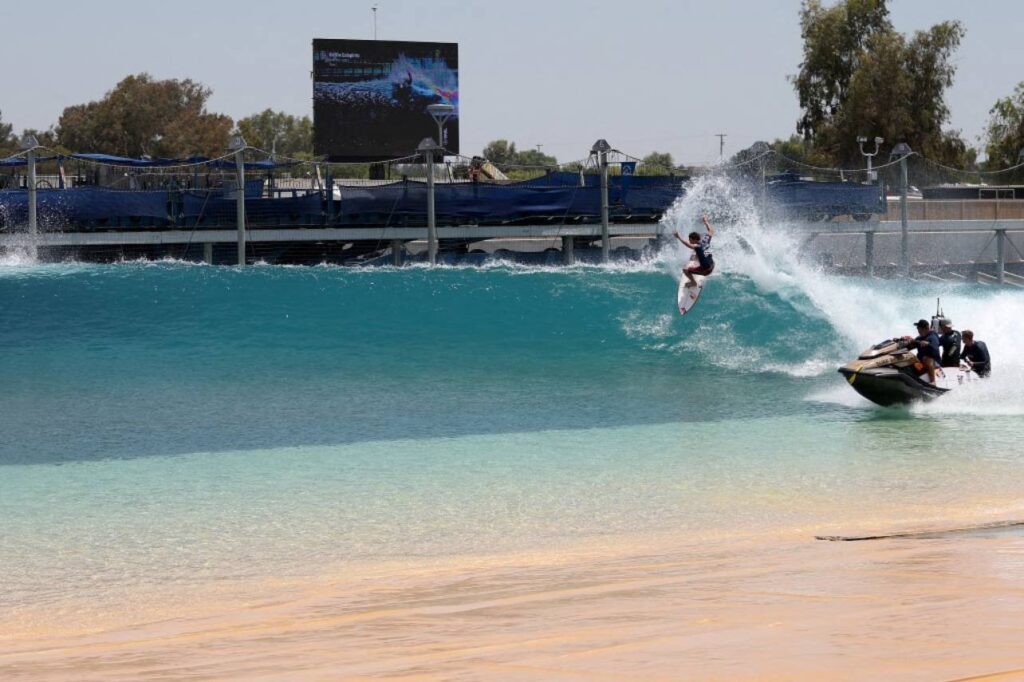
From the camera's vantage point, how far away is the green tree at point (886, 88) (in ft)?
211

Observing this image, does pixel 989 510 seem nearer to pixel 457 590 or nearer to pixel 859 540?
pixel 859 540

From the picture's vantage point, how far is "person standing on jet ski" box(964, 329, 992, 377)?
56.6ft

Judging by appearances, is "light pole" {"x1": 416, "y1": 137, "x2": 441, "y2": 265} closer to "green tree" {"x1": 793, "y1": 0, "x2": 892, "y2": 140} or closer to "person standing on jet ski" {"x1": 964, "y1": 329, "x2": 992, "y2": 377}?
"person standing on jet ski" {"x1": 964, "y1": 329, "x2": 992, "y2": 377}

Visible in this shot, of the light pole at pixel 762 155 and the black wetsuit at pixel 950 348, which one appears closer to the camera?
the black wetsuit at pixel 950 348

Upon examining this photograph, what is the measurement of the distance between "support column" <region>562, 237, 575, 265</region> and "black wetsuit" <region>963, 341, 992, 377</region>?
45.9ft

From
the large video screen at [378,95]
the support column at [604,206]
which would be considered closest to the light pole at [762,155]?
the support column at [604,206]

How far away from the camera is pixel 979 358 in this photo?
17391 mm

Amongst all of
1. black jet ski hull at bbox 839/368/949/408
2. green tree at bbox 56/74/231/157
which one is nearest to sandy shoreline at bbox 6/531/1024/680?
black jet ski hull at bbox 839/368/949/408

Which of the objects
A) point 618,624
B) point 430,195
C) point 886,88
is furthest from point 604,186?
point 886,88

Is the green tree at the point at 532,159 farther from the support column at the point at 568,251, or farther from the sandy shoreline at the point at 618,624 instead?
the sandy shoreline at the point at 618,624

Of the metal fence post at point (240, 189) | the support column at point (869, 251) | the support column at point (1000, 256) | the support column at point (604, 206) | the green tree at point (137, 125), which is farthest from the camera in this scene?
the green tree at point (137, 125)

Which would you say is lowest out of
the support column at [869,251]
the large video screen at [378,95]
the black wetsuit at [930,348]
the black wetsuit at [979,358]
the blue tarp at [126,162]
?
the black wetsuit at [979,358]

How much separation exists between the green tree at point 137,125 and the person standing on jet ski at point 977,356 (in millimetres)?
65137

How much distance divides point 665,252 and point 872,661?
81.1ft
